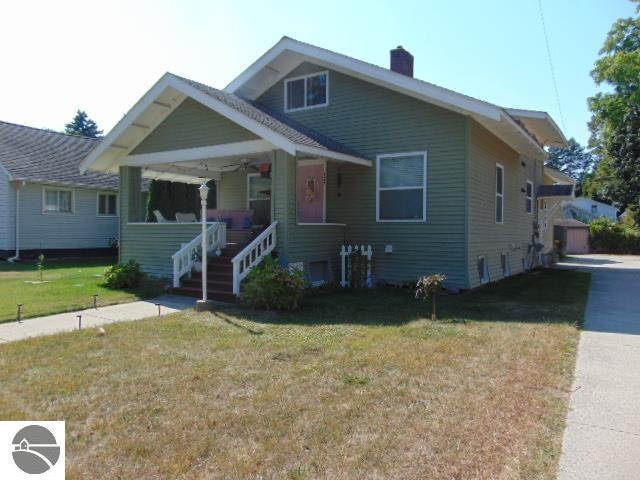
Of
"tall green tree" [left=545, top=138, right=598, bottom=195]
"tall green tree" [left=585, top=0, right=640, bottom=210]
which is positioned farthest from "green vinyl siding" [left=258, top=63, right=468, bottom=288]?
"tall green tree" [left=545, top=138, right=598, bottom=195]

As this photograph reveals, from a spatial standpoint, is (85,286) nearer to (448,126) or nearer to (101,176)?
(448,126)

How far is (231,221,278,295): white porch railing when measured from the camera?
9.26m

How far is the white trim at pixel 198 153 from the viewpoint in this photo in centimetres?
1019

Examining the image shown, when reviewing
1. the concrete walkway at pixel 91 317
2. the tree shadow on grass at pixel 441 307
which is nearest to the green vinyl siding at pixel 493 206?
the tree shadow on grass at pixel 441 307

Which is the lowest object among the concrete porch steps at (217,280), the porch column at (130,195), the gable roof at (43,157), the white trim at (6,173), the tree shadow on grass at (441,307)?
the tree shadow on grass at (441,307)

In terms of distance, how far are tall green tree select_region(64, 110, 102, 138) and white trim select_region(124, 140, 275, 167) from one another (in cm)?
5612

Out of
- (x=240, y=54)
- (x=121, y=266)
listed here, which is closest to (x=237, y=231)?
(x=121, y=266)

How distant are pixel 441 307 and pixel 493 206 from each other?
4.79 metres

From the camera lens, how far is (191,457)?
3.13 metres

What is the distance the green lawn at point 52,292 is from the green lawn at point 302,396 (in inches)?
85.8

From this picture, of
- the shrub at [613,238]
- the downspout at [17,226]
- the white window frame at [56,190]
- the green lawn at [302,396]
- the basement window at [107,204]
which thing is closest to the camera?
the green lawn at [302,396]

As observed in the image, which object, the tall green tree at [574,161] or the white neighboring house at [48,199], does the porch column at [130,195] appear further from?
the tall green tree at [574,161]

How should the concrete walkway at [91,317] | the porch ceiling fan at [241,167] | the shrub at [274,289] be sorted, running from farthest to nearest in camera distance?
the porch ceiling fan at [241,167], the shrub at [274,289], the concrete walkway at [91,317]

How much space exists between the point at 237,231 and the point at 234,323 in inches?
173
